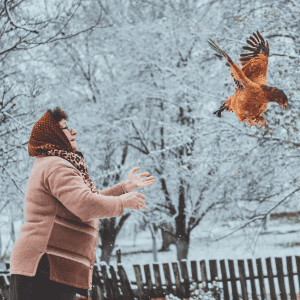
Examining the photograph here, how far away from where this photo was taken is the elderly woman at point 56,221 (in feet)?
4.50

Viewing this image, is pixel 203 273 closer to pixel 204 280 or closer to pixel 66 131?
pixel 204 280

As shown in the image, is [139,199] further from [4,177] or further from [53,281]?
[4,177]

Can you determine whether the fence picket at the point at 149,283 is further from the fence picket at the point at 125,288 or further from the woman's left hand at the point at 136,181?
the woman's left hand at the point at 136,181

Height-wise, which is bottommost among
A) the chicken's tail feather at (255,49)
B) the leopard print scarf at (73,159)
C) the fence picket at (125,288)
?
the fence picket at (125,288)

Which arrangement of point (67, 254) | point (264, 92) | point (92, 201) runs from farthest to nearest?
point (67, 254) < point (92, 201) < point (264, 92)

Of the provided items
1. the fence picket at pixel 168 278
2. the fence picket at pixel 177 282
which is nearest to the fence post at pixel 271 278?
the fence picket at pixel 177 282

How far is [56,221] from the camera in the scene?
1.45 meters

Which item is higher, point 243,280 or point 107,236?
point 107,236

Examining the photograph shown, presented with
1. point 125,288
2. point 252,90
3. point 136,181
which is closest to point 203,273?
point 125,288

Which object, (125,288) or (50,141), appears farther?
(125,288)

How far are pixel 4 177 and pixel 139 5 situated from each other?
4641 mm

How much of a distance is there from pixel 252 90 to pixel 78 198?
805 mm

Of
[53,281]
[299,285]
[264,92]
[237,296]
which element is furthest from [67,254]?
[299,285]

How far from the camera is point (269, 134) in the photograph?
3.88 m
